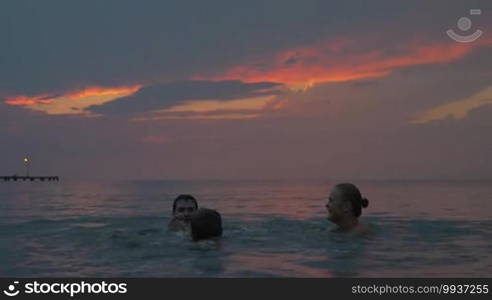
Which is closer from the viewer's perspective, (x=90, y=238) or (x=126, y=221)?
(x=90, y=238)

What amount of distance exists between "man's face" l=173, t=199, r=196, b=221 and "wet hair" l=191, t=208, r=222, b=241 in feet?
4.86

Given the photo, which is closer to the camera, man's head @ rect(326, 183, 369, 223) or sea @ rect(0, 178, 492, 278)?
sea @ rect(0, 178, 492, 278)

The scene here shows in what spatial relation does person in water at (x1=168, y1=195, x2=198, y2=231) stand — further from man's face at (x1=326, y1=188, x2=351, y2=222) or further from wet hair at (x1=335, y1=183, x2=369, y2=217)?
wet hair at (x1=335, y1=183, x2=369, y2=217)

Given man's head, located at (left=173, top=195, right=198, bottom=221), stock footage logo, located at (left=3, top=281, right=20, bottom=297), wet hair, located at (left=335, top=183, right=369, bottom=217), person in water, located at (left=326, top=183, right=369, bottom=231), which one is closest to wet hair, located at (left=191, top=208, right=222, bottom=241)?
man's head, located at (left=173, top=195, right=198, bottom=221)

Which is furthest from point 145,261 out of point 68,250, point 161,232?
point 161,232

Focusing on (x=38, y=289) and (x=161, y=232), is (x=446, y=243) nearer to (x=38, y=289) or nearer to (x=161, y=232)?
(x=161, y=232)

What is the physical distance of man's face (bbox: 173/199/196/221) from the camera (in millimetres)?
16062

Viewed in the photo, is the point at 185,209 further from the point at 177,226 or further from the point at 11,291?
the point at 11,291

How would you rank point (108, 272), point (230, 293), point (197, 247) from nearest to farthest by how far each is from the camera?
point (230, 293), point (108, 272), point (197, 247)

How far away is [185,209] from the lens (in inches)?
637

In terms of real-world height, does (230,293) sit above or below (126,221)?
below

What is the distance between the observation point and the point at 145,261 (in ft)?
40.3

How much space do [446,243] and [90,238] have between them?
34.7 feet

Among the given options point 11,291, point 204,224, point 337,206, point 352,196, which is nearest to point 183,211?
point 204,224
